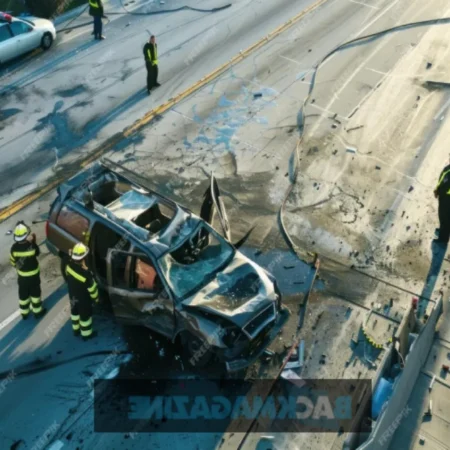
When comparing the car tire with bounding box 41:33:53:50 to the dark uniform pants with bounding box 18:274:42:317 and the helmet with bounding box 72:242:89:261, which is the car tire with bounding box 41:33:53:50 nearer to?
the dark uniform pants with bounding box 18:274:42:317

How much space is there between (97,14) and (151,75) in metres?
3.77

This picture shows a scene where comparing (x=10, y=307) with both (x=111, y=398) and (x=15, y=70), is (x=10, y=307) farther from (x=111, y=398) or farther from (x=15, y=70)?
(x=15, y=70)

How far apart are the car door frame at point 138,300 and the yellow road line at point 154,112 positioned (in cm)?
389

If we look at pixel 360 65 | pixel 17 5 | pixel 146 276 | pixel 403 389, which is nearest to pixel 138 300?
pixel 146 276

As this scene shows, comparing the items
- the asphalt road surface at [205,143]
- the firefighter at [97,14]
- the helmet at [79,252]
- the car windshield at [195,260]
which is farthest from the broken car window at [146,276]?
the firefighter at [97,14]

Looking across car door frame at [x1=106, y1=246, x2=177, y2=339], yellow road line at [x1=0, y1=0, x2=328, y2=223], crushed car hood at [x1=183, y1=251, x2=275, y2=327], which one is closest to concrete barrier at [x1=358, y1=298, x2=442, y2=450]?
crushed car hood at [x1=183, y1=251, x2=275, y2=327]

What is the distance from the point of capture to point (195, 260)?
33.7ft

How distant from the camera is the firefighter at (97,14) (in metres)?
18.8

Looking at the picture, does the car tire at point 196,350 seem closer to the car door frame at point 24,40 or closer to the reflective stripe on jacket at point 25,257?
the reflective stripe on jacket at point 25,257

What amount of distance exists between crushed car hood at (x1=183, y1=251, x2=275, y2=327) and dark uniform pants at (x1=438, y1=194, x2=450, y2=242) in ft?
13.5

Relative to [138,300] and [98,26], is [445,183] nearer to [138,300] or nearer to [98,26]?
[138,300]

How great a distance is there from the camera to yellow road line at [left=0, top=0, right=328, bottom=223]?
13188 millimetres

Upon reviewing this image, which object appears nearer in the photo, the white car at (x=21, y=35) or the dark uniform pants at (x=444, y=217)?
the dark uniform pants at (x=444, y=217)

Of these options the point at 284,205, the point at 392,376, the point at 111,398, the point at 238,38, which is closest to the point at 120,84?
the point at 238,38
